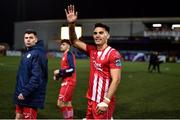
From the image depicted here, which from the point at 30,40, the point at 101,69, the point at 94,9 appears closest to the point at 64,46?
the point at 30,40

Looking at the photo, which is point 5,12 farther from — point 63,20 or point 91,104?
point 91,104

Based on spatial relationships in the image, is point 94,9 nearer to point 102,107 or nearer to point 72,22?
point 72,22

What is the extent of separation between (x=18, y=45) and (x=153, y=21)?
24550 millimetres

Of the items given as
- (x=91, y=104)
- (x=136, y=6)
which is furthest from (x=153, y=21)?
(x=91, y=104)

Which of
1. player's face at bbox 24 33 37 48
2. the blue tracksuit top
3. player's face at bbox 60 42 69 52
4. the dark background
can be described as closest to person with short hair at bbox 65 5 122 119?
the blue tracksuit top

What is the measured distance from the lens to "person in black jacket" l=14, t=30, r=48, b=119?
688cm

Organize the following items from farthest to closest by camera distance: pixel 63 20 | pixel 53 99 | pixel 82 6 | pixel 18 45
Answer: pixel 18 45, pixel 63 20, pixel 82 6, pixel 53 99

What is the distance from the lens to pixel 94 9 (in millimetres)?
70625

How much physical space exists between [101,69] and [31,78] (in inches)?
58.7

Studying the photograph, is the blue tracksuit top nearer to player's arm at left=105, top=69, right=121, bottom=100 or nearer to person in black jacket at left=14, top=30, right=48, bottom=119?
person in black jacket at left=14, top=30, right=48, bottom=119

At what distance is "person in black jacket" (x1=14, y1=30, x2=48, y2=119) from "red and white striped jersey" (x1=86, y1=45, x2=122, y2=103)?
1212mm

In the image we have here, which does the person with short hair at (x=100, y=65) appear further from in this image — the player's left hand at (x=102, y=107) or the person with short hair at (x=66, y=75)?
the person with short hair at (x=66, y=75)

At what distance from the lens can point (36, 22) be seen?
7388 centimetres

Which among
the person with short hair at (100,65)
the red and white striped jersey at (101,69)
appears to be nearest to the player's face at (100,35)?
the person with short hair at (100,65)
